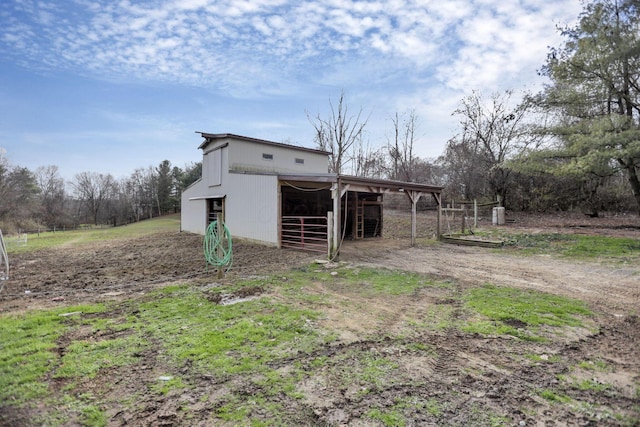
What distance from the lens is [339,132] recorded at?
29203 mm

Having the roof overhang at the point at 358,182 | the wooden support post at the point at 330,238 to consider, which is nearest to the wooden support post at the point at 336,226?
the wooden support post at the point at 330,238

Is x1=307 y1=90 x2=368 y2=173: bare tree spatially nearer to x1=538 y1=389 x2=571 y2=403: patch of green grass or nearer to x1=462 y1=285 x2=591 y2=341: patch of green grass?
x1=462 y1=285 x2=591 y2=341: patch of green grass

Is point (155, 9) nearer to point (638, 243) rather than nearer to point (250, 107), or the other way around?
point (250, 107)

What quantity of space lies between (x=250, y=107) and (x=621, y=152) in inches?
763

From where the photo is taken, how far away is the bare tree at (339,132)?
2870cm

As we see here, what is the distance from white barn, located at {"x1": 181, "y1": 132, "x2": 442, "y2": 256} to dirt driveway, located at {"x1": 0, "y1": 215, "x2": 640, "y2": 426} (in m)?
1.48

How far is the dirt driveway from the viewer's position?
2326 mm

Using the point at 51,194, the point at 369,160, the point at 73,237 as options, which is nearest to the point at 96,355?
the point at 73,237

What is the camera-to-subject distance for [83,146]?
27.3 metres

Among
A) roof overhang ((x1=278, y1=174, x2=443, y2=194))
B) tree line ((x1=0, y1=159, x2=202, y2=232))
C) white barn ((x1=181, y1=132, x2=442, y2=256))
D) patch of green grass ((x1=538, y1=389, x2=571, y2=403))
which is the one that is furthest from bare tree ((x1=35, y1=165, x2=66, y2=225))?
patch of green grass ((x1=538, y1=389, x2=571, y2=403))

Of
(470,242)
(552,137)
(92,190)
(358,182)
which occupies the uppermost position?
(92,190)

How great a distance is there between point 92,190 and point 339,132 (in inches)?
1647

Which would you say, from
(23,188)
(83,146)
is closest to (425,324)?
(83,146)

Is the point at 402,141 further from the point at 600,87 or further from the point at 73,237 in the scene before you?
the point at 73,237
